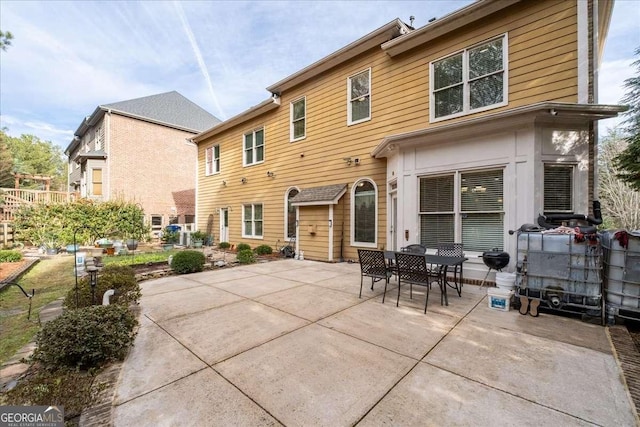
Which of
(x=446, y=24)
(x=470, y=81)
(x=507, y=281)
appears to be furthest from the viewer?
(x=446, y=24)

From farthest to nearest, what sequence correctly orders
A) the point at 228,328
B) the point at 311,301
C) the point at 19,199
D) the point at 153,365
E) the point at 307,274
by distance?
the point at 19,199 < the point at 307,274 < the point at 311,301 < the point at 228,328 < the point at 153,365

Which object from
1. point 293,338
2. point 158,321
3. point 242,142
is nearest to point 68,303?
point 158,321

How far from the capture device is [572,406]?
7.10 ft

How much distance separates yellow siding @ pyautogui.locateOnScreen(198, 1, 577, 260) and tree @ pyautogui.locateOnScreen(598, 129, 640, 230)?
1498 centimetres

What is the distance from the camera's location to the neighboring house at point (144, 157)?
683 inches

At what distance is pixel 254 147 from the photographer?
41.7 ft

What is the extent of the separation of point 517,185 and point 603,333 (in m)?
2.95

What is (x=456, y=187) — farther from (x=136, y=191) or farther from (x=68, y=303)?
(x=136, y=191)

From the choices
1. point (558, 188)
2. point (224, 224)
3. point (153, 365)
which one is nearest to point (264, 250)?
point (224, 224)

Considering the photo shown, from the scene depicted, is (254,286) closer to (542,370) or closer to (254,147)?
(542,370)

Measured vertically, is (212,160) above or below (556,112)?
above

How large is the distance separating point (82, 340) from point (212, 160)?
13.9 m

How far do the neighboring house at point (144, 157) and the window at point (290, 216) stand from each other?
366 inches

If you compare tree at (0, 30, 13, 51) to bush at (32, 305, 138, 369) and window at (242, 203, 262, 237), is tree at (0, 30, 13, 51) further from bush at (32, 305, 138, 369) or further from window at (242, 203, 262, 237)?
bush at (32, 305, 138, 369)
